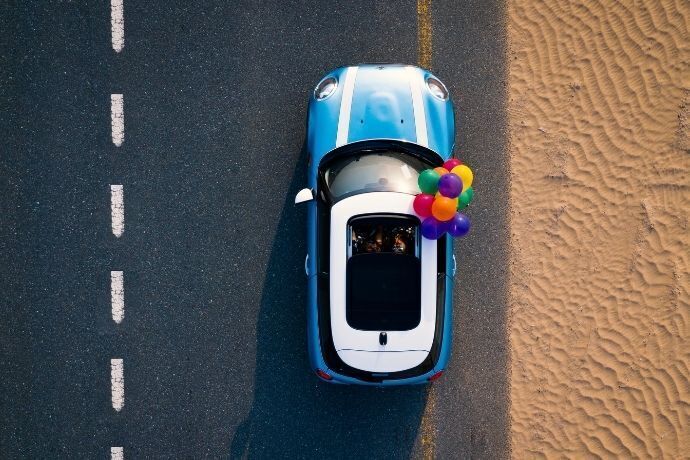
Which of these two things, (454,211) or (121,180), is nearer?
(454,211)

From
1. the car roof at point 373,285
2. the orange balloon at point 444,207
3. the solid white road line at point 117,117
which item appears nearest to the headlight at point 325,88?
the car roof at point 373,285

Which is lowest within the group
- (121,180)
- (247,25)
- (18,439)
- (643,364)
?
(18,439)

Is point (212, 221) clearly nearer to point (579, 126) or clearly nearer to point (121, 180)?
point (121, 180)

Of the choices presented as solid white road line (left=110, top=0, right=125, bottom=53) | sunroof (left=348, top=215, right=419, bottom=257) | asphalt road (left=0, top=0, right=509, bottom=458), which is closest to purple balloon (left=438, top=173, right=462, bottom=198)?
sunroof (left=348, top=215, right=419, bottom=257)

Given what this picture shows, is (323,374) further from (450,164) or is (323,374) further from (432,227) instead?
(450,164)

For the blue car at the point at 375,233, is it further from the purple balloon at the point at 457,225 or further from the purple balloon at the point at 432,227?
the purple balloon at the point at 457,225

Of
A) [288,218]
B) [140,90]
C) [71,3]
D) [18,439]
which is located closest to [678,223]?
[288,218]
